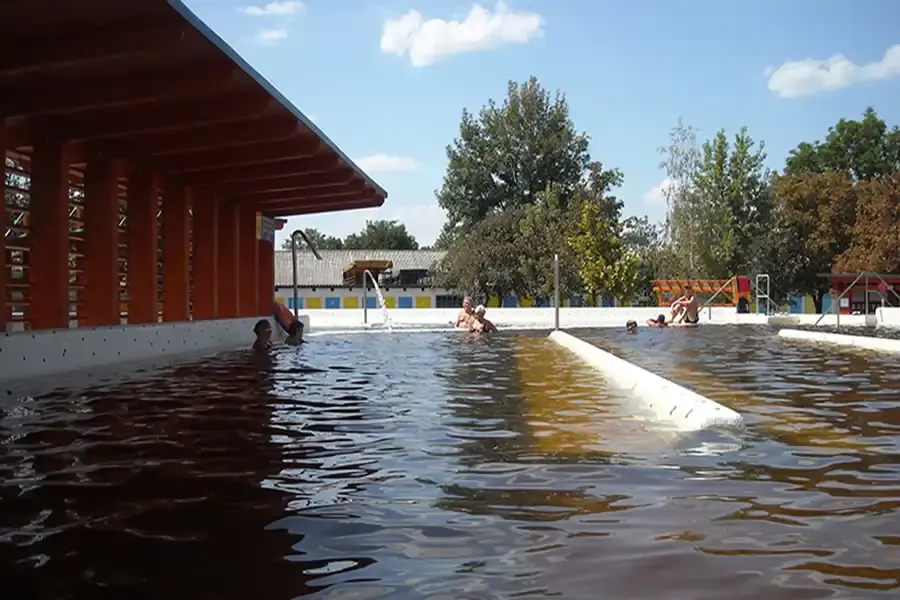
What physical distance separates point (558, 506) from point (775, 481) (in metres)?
1.31

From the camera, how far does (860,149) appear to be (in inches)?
2589

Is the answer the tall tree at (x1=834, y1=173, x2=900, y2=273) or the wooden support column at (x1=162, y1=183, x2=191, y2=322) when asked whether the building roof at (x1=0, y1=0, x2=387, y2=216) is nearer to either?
the wooden support column at (x1=162, y1=183, x2=191, y2=322)

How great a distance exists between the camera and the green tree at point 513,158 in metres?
58.8

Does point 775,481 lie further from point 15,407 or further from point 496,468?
point 15,407

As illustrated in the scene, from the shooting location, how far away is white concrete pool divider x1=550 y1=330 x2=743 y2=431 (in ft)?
20.6

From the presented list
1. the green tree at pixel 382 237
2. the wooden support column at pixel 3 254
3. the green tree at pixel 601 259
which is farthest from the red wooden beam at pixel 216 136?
the green tree at pixel 382 237

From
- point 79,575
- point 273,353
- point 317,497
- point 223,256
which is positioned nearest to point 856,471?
point 317,497

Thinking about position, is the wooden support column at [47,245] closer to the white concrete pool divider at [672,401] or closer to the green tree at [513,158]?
the white concrete pool divider at [672,401]

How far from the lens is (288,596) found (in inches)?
116

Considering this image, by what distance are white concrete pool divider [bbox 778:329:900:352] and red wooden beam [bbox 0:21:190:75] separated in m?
12.7

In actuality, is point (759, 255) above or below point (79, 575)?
above

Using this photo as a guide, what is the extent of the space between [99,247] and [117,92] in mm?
4123

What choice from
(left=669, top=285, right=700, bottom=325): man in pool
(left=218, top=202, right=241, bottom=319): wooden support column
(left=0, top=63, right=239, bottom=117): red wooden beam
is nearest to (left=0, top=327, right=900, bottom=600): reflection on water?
(left=0, top=63, right=239, bottom=117): red wooden beam

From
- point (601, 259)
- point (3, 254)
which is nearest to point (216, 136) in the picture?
point (3, 254)
